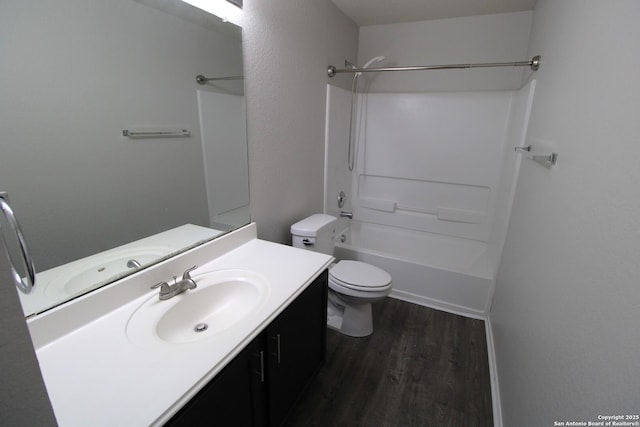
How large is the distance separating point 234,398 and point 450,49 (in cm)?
302

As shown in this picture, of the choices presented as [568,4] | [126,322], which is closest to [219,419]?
[126,322]

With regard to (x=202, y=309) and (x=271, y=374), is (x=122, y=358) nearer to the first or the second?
(x=202, y=309)

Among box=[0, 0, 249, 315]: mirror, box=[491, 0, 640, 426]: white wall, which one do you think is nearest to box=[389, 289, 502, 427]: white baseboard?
box=[491, 0, 640, 426]: white wall

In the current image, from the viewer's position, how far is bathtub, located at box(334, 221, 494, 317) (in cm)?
238

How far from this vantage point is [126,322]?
3.27 ft

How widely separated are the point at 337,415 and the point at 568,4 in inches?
88.3

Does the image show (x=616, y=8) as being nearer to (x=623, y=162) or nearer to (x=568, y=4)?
(x=623, y=162)

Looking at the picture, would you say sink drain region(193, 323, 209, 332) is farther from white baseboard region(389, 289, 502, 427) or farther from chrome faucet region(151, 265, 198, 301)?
white baseboard region(389, 289, 502, 427)

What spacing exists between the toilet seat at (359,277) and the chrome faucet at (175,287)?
3.49 feet

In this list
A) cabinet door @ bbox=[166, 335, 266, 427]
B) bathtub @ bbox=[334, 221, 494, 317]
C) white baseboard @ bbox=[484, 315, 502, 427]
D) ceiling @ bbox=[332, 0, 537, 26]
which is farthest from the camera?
bathtub @ bbox=[334, 221, 494, 317]

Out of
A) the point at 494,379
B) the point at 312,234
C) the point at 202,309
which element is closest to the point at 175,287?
the point at 202,309

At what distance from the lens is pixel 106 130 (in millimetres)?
1000

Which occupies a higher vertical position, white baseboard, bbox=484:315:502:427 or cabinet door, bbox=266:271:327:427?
cabinet door, bbox=266:271:327:427

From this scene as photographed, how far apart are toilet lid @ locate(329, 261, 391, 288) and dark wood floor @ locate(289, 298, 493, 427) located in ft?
1.45
